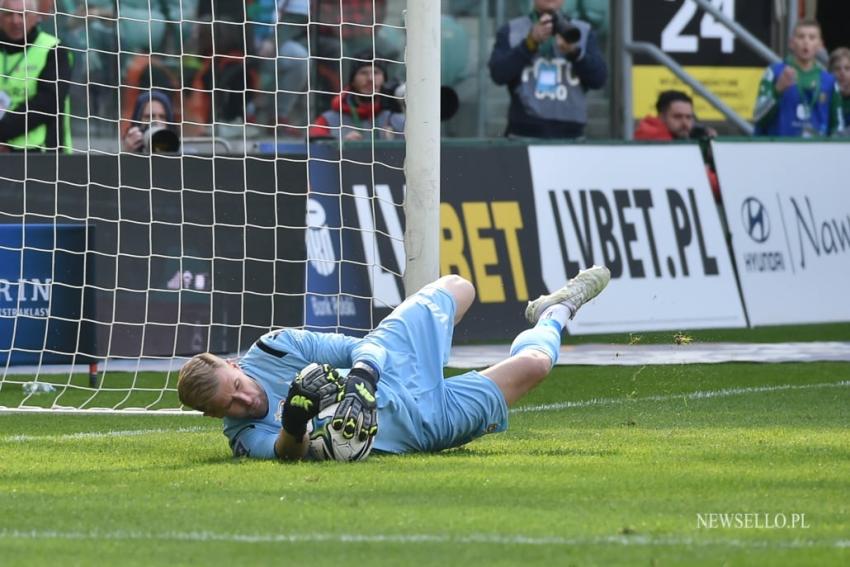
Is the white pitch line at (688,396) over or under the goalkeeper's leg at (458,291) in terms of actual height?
under

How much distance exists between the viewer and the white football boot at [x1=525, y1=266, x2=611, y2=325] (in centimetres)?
867

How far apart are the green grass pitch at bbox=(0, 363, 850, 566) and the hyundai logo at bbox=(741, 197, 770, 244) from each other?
4.81 metres

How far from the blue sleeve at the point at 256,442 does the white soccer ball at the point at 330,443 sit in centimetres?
19

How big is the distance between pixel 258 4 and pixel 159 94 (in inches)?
138

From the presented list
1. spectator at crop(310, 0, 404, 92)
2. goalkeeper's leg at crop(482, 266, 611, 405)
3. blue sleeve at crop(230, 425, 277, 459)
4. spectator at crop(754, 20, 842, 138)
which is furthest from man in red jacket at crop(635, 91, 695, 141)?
blue sleeve at crop(230, 425, 277, 459)

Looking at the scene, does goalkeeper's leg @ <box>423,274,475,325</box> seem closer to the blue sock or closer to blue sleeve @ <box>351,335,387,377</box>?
the blue sock

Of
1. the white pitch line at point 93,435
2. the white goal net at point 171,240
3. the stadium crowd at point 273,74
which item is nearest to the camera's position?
the white pitch line at point 93,435

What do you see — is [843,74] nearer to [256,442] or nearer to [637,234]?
[637,234]

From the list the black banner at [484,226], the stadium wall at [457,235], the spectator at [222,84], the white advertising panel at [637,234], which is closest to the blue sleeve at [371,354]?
the stadium wall at [457,235]

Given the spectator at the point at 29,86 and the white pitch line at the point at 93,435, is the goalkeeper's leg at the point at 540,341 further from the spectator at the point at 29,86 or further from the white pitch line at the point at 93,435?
the spectator at the point at 29,86

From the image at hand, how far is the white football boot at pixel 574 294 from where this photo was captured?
867 centimetres

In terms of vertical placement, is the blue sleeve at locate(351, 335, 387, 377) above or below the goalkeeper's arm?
above

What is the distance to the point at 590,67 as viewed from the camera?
15.0 m

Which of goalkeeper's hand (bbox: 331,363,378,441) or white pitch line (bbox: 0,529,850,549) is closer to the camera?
white pitch line (bbox: 0,529,850,549)
